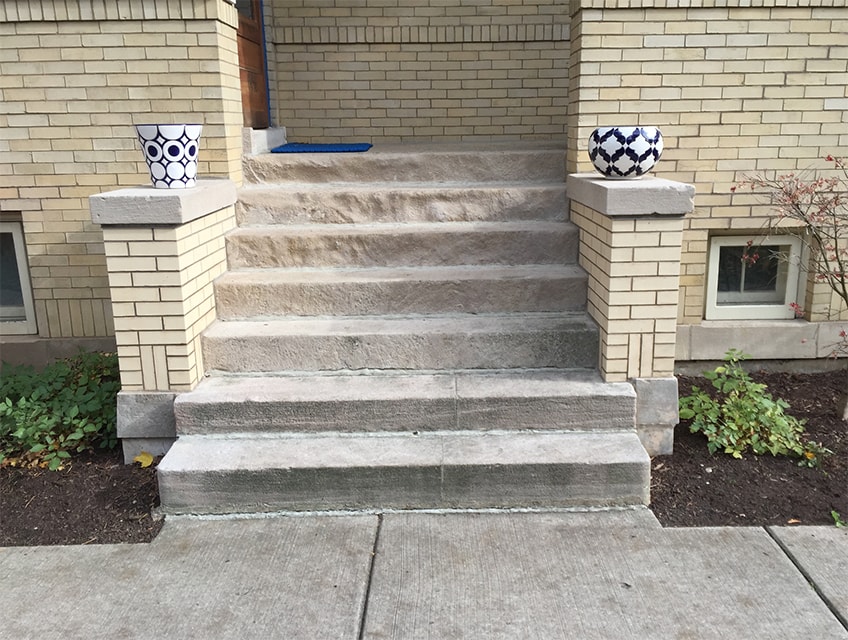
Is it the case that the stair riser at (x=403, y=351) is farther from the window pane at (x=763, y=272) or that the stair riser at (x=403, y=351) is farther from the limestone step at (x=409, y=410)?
the window pane at (x=763, y=272)

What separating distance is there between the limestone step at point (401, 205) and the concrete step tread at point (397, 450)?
5.54ft

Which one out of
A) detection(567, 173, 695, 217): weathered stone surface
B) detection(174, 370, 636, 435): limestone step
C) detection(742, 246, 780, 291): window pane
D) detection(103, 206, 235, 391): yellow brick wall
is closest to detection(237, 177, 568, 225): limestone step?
detection(103, 206, 235, 391): yellow brick wall

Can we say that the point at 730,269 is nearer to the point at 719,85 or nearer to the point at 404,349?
the point at 719,85

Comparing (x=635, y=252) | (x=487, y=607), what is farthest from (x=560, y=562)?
(x=635, y=252)

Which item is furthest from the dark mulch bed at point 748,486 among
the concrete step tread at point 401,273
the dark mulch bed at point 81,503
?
the dark mulch bed at point 81,503

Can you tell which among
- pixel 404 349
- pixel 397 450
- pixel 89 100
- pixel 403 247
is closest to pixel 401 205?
pixel 403 247

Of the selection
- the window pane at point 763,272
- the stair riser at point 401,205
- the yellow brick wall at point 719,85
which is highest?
the yellow brick wall at point 719,85

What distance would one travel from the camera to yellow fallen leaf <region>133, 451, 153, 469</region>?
3904 mm

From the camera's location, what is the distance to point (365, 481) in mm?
3482

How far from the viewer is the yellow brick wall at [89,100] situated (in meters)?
4.48

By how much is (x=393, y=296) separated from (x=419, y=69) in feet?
9.82

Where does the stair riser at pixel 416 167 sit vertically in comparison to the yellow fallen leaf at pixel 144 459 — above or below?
above

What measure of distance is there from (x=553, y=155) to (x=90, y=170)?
305 cm

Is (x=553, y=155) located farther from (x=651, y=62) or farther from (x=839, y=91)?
(x=839, y=91)
